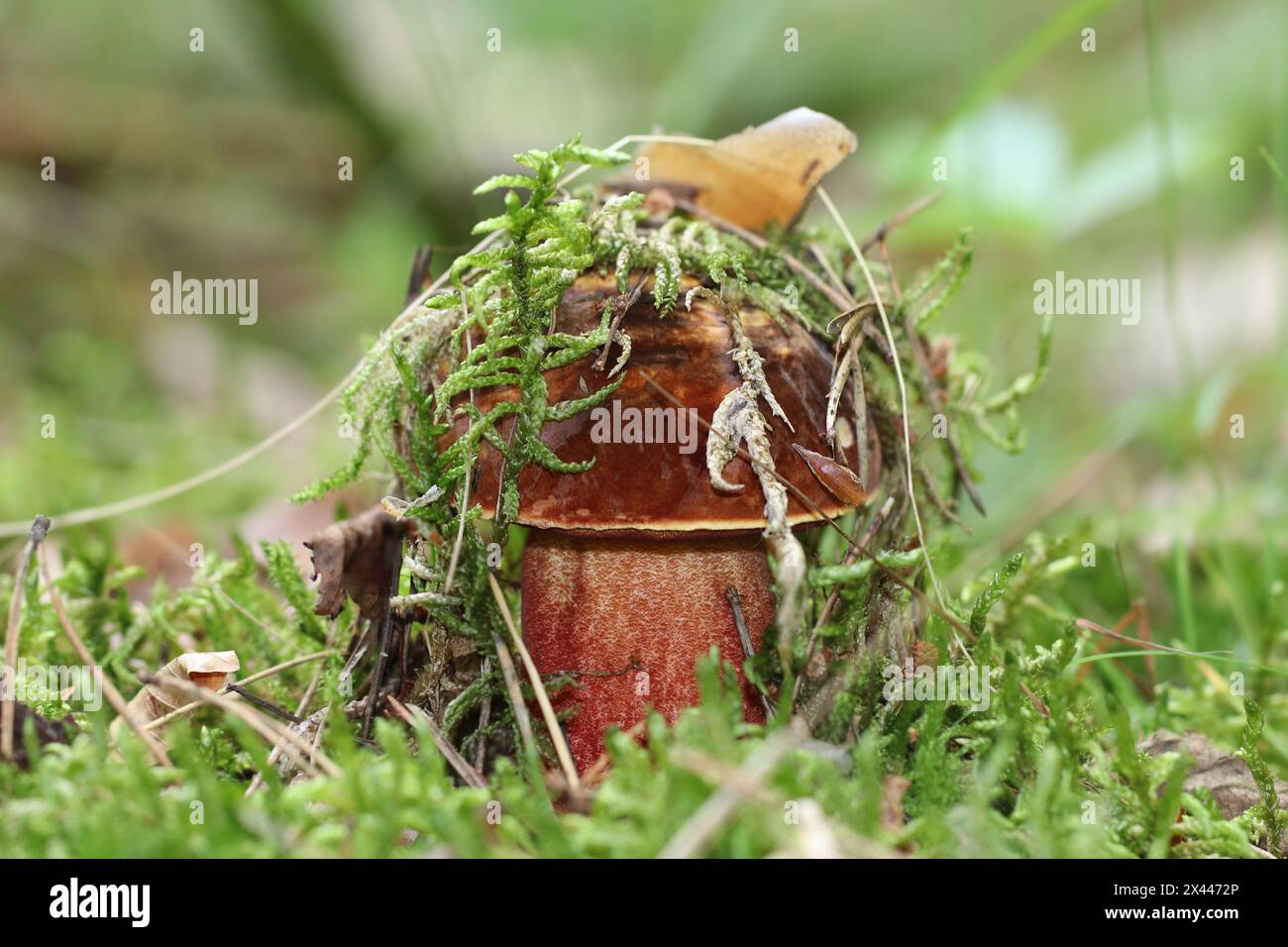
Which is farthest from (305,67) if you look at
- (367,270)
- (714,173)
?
(714,173)

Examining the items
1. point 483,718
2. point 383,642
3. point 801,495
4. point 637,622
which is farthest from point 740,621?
point 383,642

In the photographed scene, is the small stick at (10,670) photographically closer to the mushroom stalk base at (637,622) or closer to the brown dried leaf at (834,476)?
the mushroom stalk base at (637,622)

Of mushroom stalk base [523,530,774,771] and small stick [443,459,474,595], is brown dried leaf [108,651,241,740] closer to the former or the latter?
small stick [443,459,474,595]

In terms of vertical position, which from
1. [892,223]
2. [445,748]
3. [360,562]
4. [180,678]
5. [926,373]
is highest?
[892,223]

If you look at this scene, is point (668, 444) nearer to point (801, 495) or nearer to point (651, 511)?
point (651, 511)

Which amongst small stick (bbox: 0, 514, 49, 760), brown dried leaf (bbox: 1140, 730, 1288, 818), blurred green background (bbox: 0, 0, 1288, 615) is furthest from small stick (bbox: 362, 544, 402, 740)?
brown dried leaf (bbox: 1140, 730, 1288, 818)

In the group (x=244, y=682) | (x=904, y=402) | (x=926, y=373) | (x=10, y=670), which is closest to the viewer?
(x=10, y=670)
